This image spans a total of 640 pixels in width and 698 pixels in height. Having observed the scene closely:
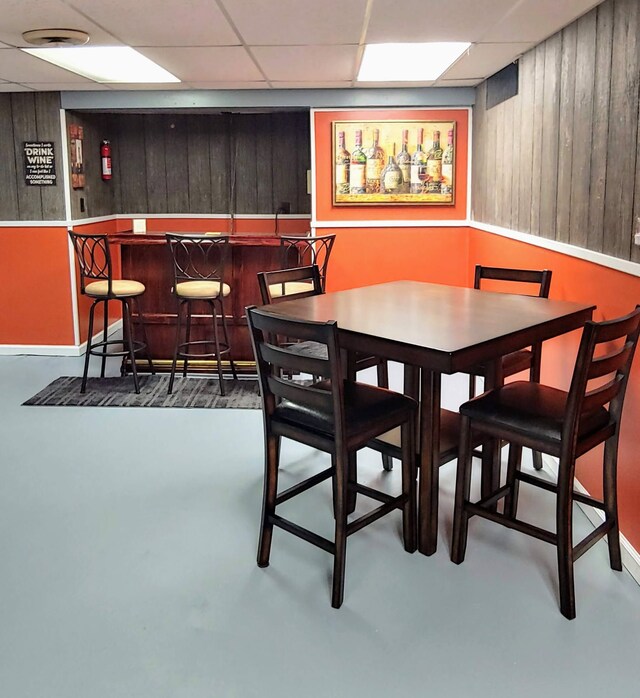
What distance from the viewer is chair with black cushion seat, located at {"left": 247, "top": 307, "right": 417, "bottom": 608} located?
221cm

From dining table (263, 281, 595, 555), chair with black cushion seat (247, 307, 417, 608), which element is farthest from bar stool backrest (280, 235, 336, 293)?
chair with black cushion seat (247, 307, 417, 608)

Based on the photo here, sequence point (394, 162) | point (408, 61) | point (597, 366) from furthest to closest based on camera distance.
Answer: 1. point (394, 162)
2. point (408, 61)
3. point (597, 366)

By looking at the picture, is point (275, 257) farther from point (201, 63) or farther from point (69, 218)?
point (69, 218)

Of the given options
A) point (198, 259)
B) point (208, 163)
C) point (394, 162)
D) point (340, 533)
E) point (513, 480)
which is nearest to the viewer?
point (340, 533)

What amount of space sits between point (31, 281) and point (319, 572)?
13.7 ft

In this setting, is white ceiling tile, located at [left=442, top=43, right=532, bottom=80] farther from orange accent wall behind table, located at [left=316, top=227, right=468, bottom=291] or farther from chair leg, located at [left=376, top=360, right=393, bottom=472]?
chair leg, located at [left=376, top=360, right=393, bottom=472]

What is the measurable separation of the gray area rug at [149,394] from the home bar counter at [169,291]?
288mm

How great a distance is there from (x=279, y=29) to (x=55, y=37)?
1.15m

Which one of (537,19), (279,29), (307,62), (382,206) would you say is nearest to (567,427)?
(537,19)

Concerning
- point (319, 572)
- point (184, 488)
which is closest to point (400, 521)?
point (319, 572)

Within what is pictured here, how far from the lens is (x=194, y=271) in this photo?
4.90 m

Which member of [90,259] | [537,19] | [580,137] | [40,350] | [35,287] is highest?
[537,19]

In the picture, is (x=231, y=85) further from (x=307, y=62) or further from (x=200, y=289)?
(x=200, y=289)

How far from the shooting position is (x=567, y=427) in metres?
2.17
